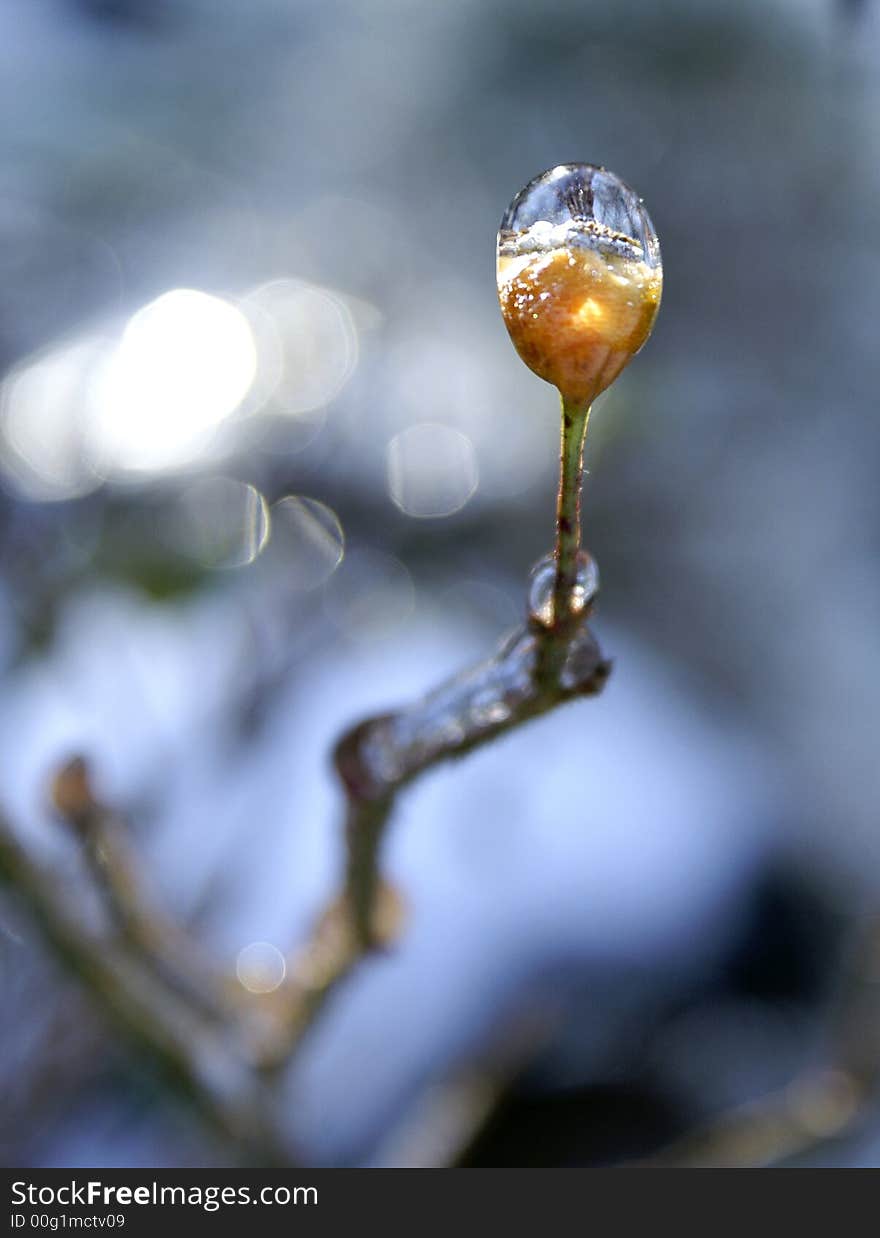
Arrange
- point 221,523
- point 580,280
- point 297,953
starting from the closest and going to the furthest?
1. point 580,280
2. point 297,953
3. point 221,523

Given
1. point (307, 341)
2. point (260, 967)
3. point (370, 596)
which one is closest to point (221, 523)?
point (370, 596)

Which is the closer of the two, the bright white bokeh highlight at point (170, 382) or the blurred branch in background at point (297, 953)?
the blurred branch in background at point (297, 953)

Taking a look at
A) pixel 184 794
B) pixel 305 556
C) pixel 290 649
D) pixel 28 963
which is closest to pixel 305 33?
pixel 305 556

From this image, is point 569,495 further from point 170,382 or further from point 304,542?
point 170,382

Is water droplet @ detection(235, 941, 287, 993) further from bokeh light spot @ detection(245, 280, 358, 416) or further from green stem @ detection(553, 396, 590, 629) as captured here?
bokeh light spot @ detection(245, 280, 358, 416)

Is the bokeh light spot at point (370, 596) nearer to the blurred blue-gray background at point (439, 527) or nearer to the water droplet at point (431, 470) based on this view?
the blurred blue-gray background at point (439, 527)

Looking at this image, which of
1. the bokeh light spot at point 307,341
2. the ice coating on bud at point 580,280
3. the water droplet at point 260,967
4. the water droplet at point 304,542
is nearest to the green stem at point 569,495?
the ice coating on bud at point 580,280
